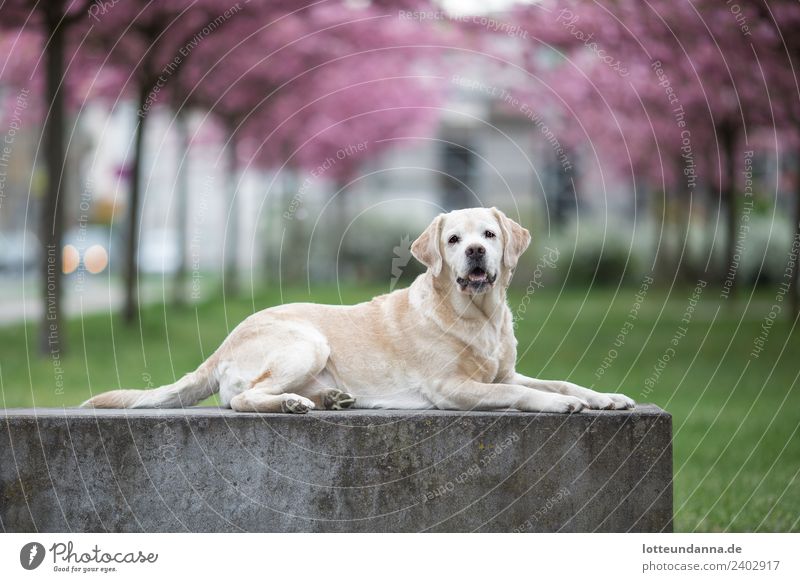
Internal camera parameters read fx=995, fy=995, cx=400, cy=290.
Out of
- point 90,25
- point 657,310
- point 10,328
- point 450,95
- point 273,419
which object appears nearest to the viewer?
point 273,419

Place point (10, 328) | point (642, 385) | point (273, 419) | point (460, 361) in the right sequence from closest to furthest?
1. point (273, 419)
2. point (460, 361)
3. point (642, 385)
4. point (10, 328)

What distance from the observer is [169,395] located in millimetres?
6688

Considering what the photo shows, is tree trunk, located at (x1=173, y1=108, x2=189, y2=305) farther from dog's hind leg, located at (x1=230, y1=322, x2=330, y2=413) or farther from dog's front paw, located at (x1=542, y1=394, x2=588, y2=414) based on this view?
dog's front paw, located at (x1=542, y1=394, x2=588, y2=414)

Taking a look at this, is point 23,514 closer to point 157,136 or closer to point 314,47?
point 314,47

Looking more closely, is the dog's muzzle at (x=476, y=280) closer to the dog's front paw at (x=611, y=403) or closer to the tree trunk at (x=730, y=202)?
the dog's front paw at (x=611, y=403)

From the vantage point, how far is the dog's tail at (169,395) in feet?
21.6

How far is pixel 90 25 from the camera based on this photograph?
1877cm

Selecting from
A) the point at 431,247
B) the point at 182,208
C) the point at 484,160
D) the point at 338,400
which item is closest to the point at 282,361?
the point at 338,400

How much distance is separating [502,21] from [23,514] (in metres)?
17.1

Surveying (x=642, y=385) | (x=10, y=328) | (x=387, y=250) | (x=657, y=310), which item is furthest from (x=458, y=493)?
(x=387, y=250)

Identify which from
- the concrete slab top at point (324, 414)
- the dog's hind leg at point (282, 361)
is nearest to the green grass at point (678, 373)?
the concrete slab top at point (324, 414)

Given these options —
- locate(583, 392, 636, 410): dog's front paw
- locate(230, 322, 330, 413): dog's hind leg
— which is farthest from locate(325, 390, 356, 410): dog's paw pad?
locate(583, 392, 636, 410): dog's front paw

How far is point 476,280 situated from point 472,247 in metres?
0.22
